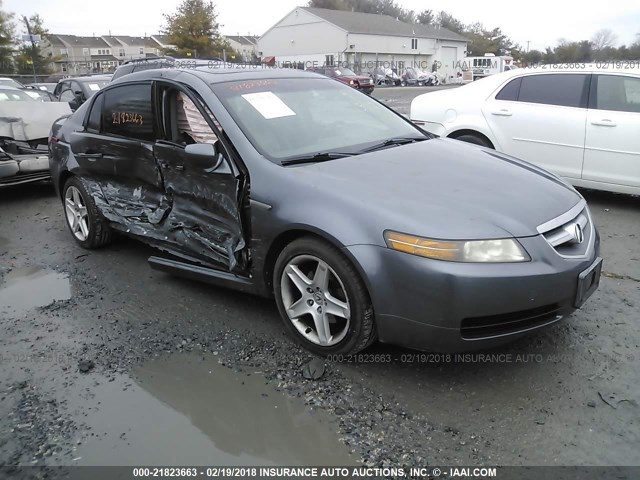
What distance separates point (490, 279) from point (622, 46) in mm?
29076

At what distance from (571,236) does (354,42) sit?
6145 centimetres

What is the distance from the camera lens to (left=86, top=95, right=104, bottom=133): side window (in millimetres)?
4777

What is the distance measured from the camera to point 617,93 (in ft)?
19.0

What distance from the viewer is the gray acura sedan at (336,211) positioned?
2.63 meters

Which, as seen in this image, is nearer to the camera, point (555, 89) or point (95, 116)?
point (95, 116)

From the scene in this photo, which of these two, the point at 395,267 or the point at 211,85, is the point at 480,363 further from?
the point at 211,85

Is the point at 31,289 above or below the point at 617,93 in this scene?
below

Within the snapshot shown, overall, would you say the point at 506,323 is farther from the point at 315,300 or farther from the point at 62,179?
the point at 62,179

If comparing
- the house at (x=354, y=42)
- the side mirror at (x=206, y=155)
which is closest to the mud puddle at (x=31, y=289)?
the side mirror at (x=206, y=155)

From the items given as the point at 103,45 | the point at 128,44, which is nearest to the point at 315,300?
the point at 103,45

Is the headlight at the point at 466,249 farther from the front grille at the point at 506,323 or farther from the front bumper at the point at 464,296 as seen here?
the front grille at the point at 506,323

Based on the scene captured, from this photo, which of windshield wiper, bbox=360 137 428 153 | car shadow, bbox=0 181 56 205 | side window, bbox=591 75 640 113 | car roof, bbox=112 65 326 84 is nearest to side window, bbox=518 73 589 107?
side window, bbox=591 75 640 113

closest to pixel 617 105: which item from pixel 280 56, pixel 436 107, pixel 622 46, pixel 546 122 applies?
pixel 546 122

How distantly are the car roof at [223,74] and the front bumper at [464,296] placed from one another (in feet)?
6.06
